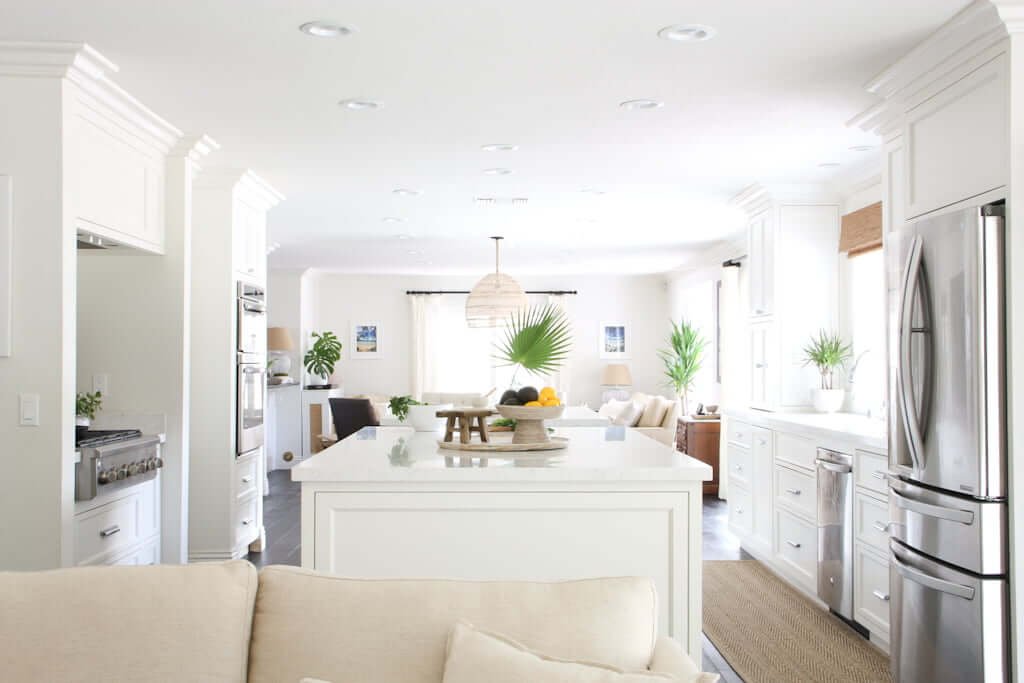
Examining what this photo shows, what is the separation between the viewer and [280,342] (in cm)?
1077

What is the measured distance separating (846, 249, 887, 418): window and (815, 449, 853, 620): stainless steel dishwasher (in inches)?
44.5

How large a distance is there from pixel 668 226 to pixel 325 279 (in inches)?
235

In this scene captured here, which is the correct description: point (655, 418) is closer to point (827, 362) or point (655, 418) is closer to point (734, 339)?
point (734, 339)

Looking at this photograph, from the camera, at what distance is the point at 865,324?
568cm

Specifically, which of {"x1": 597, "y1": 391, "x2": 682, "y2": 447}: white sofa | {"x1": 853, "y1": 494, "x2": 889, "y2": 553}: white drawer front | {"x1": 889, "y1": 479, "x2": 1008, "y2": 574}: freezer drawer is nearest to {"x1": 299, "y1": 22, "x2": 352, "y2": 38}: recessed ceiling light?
{"x1": 889, "y1": 479, "x2": 1008, "y2": 574}: freezer drawer

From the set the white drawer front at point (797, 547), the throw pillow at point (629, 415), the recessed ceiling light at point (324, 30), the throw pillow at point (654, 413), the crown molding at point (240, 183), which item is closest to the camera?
the recessed ceiling light at point (324, 30)

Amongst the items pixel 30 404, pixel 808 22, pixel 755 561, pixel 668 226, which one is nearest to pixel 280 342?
pixel 668 226

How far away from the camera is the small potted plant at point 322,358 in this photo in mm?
11414

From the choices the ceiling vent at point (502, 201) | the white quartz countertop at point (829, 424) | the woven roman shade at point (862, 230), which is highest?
the ceiling vent at point (502, 201)

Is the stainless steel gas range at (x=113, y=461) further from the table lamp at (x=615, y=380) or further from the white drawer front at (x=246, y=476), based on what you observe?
the table lamp at (x=615, y=380)

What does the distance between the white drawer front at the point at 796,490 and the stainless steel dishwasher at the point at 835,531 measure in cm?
15

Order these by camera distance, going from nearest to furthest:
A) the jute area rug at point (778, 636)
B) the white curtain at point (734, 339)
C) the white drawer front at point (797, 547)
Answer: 1. the jute area rug at point (778, 636)
2. the white drawer front at point (797, 547)
3. the white curtain at point (734, 339)

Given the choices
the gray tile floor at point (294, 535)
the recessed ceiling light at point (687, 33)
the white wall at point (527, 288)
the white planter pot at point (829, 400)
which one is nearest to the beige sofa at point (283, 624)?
the recessed ceiling light at point (687, 33)

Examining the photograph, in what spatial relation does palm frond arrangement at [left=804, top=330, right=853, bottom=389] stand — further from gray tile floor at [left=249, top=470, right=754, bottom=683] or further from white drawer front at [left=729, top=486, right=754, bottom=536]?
gray tile floor at [left=249, top=470, right=754, bottom=683]
